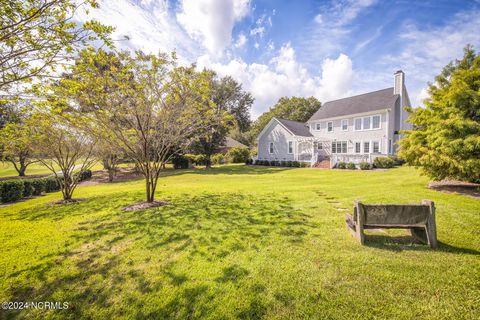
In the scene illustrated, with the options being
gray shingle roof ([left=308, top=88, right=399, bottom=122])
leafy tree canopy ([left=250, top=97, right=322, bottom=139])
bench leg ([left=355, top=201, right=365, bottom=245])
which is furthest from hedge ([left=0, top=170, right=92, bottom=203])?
leafy tree canopy ([left=250, top=97, right=322, bottom=139])

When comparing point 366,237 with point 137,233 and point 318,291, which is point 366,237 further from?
point 137,233

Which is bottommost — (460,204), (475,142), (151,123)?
(460,204)

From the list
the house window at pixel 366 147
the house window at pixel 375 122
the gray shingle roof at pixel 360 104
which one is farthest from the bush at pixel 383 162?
the gray shingle roof at pixel 360 104

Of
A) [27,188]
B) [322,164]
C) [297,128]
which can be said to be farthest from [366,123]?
[27,188]

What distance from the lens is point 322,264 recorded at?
3.48 metres

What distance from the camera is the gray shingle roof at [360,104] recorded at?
24.1 metres

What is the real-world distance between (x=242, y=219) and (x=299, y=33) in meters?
10.8

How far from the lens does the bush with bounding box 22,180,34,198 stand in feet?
44.3

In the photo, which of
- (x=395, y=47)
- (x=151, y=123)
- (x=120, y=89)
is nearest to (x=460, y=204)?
(x=395, y=47)

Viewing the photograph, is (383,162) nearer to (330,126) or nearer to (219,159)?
(330,126)

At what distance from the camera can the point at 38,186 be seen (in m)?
14.6

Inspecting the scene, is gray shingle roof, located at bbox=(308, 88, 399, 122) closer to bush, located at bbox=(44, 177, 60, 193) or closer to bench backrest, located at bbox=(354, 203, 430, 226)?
bench backrest, located at bbox=(354, 203, 430, 226)

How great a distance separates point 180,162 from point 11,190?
59.8ft

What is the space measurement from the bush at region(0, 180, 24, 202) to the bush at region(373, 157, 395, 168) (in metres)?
28.8
